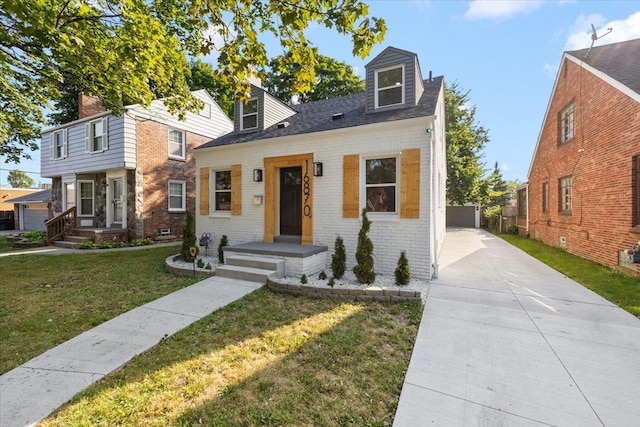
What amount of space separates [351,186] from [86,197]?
14.5 m

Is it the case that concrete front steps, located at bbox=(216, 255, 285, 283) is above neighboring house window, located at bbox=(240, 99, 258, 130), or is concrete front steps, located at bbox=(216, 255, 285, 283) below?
below

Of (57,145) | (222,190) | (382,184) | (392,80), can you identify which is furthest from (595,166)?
(57,145)

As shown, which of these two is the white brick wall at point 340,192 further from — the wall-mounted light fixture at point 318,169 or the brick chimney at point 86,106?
the brick chimney at point 86,106

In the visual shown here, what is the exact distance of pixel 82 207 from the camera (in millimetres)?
13891

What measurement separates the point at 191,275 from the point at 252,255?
1.53m

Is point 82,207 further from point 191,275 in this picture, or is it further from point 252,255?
point 252,255

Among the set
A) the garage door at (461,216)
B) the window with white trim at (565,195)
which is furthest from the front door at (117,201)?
the garage door at (461,216)

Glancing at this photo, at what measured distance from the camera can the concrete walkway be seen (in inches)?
95.0

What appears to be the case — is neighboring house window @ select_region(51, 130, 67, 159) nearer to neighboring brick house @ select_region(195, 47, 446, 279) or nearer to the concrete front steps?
neighboring brick house @ select_region(195, 47, 446, 279)

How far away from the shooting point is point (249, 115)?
964 cm

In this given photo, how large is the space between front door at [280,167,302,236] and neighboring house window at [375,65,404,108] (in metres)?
3.01

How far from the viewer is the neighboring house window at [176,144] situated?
13648 mm

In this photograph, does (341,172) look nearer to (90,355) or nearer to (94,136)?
(90,355)

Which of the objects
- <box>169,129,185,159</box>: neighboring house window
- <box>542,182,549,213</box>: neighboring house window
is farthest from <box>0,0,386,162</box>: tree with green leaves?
<box>542,182,549,213</box>: neighboring house window
